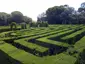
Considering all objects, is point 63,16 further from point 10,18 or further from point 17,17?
point 10,18

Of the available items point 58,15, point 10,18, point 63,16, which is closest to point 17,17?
point 10,18

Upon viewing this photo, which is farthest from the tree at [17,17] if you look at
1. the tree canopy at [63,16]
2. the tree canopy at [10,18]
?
the tree canopy at [63,16]

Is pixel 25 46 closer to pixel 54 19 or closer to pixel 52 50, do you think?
pixel 52 50

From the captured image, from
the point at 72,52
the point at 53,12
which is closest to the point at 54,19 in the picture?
the point at 53,12

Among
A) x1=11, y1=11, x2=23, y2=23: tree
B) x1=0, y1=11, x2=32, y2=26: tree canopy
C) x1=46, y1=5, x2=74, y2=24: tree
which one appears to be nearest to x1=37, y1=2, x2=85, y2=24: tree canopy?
x1=46, y1=5, x2=74, y2=24: tree

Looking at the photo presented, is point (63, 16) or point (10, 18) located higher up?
point (63, 16)

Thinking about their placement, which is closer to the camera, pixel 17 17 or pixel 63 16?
pixel 63 16

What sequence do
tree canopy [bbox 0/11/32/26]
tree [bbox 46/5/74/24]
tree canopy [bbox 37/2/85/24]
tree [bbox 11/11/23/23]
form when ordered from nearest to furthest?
tree canopy [bbox 37/2/85/24]
tree [bbox 46/5/74/24]
tree canopy [bbox 0/11/32/26]
tree [bbox 11/11/23/23]

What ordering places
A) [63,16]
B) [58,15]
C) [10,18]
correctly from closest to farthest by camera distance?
[63,16], [58,15], [10,18]

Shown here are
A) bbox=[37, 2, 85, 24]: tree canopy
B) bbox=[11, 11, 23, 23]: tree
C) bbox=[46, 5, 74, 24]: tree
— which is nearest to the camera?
bbox=[37, 2, 85, 24]: tree canopy

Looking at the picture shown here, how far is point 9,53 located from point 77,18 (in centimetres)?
4912

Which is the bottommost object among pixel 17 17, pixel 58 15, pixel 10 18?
pixel 10 18

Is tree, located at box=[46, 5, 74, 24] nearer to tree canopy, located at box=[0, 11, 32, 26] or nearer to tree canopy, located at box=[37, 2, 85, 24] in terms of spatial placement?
tree canopy, located at box=[37, 2, 85, 24]

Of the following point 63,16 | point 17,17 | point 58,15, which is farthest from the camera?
point 17,17
